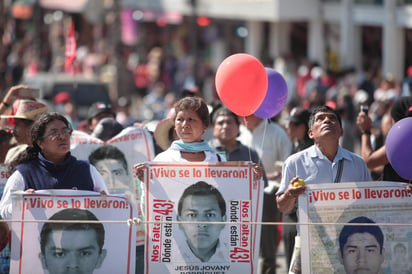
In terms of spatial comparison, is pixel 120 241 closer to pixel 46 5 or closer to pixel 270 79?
pixel 270 79

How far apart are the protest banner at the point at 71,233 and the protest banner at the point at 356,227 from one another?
1.20 metres

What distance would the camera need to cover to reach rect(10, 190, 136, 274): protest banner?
6566mm

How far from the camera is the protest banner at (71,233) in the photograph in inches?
259

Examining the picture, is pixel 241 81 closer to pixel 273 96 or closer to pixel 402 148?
pixel 273 96

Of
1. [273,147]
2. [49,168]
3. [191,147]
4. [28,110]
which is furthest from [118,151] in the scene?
[49,168]

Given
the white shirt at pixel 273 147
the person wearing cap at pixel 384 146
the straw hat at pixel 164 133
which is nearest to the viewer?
the person wearing cap at pixel 384 146

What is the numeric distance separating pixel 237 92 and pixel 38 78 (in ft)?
55.3

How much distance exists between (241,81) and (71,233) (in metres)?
1.84

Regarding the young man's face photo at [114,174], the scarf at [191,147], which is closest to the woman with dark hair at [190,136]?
the scarf at [191,147]

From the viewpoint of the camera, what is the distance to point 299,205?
663 centimetres

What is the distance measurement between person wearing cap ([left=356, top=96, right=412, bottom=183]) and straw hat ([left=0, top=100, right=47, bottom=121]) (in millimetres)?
2826

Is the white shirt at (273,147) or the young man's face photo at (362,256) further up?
the white shirt at (273,147)

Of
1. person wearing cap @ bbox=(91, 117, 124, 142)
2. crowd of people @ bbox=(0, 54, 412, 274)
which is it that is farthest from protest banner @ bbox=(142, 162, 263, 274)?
person wearing cap @ bbox=(91, 117, 124, 142)

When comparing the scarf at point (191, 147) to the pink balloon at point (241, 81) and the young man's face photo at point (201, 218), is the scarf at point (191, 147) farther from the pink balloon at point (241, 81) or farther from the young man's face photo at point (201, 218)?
the pink balloon at point (241, 81)
